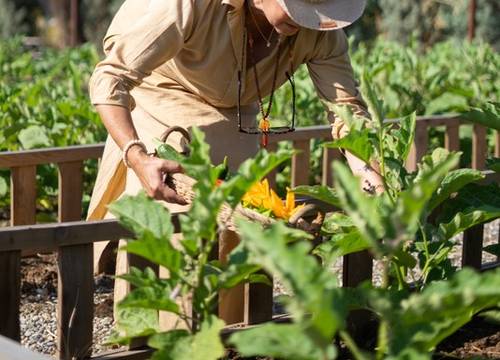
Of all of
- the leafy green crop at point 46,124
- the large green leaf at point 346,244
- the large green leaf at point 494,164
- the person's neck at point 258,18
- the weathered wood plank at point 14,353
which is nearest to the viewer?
the weathered wood plank at point 14,353

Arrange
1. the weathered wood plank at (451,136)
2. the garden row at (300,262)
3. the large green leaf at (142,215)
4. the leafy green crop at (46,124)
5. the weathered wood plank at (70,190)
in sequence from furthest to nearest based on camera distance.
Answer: the weathered wood plank at (451,136), the leafy green crop at (46,124), the weathered wood plank at (70,190), the large green leaf at (142,215), the garden row at (300,262)

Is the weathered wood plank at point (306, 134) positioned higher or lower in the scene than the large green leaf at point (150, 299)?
higher

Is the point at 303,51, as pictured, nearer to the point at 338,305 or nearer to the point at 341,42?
the point at 341,42

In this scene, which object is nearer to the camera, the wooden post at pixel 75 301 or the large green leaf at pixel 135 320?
the large green leaf at pixel 135 320

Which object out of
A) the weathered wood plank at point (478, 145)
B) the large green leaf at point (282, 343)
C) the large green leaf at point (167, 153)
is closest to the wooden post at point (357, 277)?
the large green leaf at point (167, 153)

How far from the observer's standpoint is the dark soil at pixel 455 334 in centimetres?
388

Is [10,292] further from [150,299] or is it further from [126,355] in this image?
[150,299]

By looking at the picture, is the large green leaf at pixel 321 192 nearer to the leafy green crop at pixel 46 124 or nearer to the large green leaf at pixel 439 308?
the large green leaf at pixel 439 308

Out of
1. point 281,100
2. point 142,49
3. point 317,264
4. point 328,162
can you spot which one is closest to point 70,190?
point 328,162

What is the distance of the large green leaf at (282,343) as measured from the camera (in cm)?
230

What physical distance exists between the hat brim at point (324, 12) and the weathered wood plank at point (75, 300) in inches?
38.8

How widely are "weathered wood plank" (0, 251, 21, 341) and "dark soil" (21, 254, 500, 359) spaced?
75 cm

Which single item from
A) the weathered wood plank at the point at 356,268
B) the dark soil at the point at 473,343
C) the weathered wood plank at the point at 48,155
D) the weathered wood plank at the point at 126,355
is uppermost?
the weathered wood plank at the point at 48,155

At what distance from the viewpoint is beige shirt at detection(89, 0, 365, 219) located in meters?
3.77
